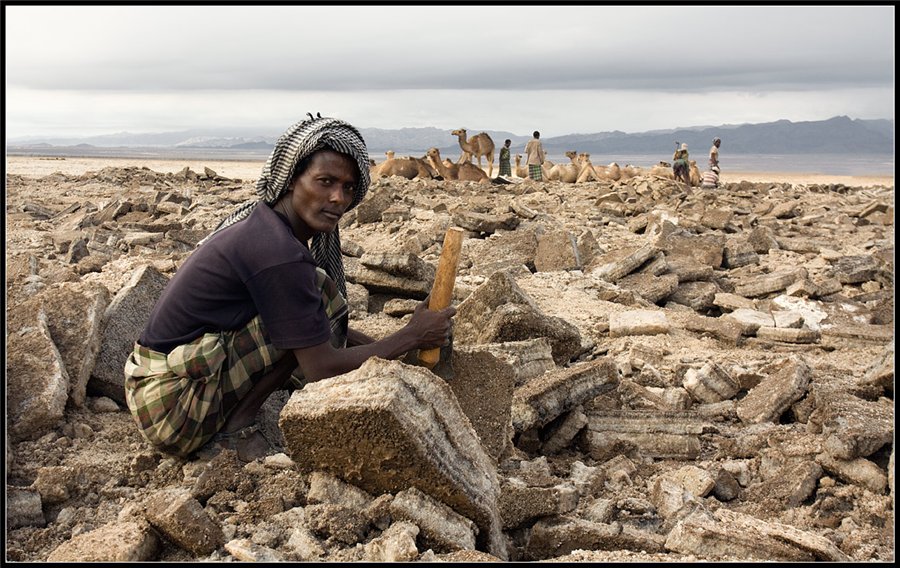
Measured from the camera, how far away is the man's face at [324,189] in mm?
2928

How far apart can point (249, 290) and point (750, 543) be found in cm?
193

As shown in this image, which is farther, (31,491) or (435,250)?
(435,250)

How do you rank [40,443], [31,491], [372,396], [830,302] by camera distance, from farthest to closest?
[830,302] → [40,443] → [31,491] → [372,396]

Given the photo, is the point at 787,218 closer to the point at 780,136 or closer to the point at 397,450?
the point at 397,450

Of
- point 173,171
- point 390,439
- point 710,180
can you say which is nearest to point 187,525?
point 390,439

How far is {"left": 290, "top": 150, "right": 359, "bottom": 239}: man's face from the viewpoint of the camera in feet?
9.61

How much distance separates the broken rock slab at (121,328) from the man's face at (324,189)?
52.4 inches

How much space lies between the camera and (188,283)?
2887 millimetres

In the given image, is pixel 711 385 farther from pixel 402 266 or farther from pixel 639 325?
pixel 402 266

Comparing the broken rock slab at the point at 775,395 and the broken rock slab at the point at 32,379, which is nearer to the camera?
the broken rock slab at the point at 32,379

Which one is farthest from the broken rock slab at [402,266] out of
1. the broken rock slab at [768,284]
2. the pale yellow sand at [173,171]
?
the pale yellow sand at [173,171]

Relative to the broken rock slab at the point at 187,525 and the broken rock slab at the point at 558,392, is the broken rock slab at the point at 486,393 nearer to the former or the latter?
the broken rock slab at the point at 558,392

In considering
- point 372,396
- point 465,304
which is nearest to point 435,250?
point 465,304

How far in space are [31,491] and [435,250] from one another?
6.05 meters
